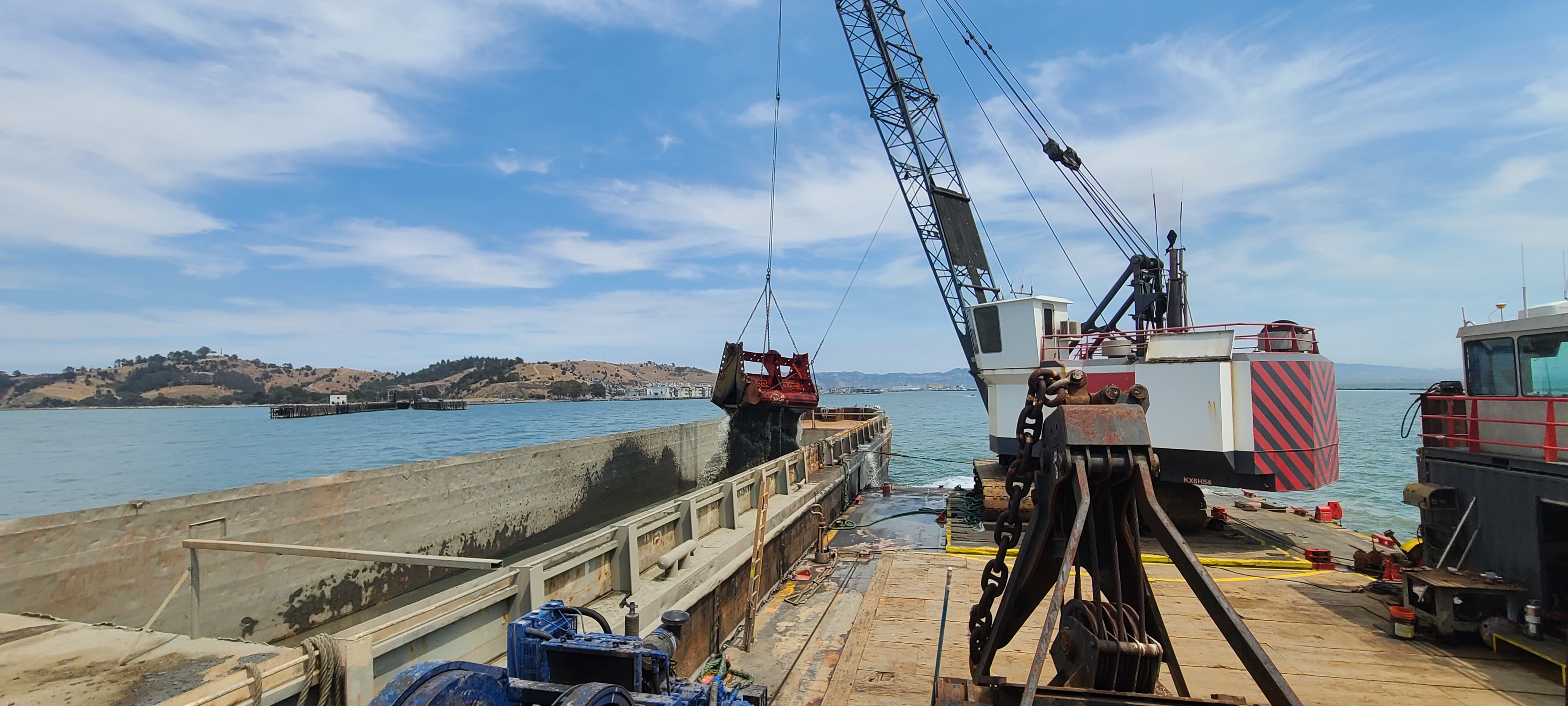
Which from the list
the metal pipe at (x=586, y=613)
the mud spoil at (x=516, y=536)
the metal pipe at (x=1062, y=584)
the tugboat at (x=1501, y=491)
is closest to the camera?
the metal pipe at (x=1062, y=584)

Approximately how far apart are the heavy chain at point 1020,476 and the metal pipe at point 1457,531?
5.53m

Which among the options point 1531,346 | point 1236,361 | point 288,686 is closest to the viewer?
point 288,686

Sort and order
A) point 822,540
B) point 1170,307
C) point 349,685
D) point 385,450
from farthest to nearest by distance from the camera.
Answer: point 385,450 → point 1170,307 → point 822,540 → point 349,685

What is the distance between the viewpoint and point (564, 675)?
10.9 ft

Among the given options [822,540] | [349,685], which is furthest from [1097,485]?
[822,540]

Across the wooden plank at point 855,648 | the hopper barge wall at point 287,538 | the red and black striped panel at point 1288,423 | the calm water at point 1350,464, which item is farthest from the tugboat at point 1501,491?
the hopper barge wall at point 287,538

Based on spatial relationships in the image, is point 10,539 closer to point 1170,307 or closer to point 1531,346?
point 1531,346

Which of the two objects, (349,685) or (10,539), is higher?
(10,539)

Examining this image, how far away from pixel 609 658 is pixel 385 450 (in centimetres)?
4242

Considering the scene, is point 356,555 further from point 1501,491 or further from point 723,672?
point 1501,491

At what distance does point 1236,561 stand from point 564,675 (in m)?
9.19

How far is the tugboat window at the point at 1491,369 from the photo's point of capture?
6.78m

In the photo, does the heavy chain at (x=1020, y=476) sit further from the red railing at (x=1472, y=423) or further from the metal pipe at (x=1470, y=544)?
the metal pipe at (x=1470, y=544)

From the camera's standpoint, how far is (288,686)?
3508 mm
